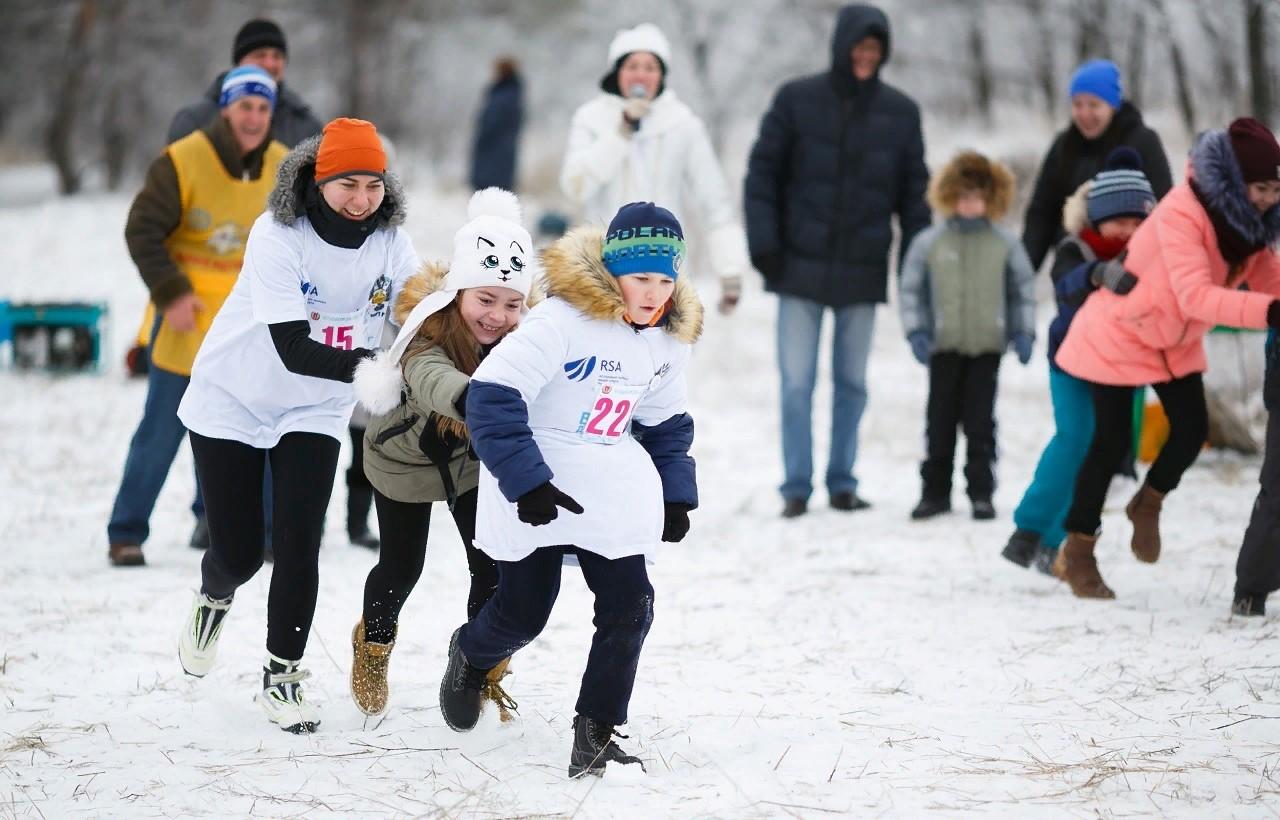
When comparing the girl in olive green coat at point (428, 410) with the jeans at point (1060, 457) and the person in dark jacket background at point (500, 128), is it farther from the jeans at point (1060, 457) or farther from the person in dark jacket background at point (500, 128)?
the person in dark jacket background at point (500, 128)

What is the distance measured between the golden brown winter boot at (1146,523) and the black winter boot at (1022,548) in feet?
1.49

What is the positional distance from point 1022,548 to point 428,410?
10.6 feet

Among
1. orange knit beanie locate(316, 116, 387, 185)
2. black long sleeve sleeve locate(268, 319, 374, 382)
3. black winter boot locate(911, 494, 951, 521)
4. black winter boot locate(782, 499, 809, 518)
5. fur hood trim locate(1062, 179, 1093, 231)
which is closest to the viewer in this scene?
black long sleeve sleeve locate(268, 319, 374, 382)

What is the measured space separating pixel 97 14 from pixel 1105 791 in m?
22.5

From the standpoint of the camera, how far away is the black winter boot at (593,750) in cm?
384

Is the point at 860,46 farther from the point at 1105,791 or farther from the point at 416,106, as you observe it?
the point at 416,106

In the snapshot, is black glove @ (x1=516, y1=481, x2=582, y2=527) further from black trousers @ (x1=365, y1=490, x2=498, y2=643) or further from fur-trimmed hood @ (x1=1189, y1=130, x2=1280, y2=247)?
fur-trimmed hood @ (x1=1189, y1=130, x2=1280, y2=247)

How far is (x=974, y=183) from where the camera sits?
7730 millimetres

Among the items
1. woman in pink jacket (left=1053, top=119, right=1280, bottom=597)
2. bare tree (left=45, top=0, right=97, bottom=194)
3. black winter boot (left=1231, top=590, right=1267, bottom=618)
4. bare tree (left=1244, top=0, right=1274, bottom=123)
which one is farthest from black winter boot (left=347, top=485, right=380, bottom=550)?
bare tree (left=45, top=0, right=97, bottom=194)

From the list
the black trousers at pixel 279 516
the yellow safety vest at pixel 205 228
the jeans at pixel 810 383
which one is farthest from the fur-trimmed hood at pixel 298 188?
the jeans at pixel 810 383

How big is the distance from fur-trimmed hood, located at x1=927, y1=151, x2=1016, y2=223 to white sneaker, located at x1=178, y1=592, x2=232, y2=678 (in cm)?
459

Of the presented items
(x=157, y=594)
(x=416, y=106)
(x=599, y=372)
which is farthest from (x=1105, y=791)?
(x=416, y=106)

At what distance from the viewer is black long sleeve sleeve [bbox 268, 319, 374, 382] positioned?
4109 mm

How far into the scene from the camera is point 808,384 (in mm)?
7988
